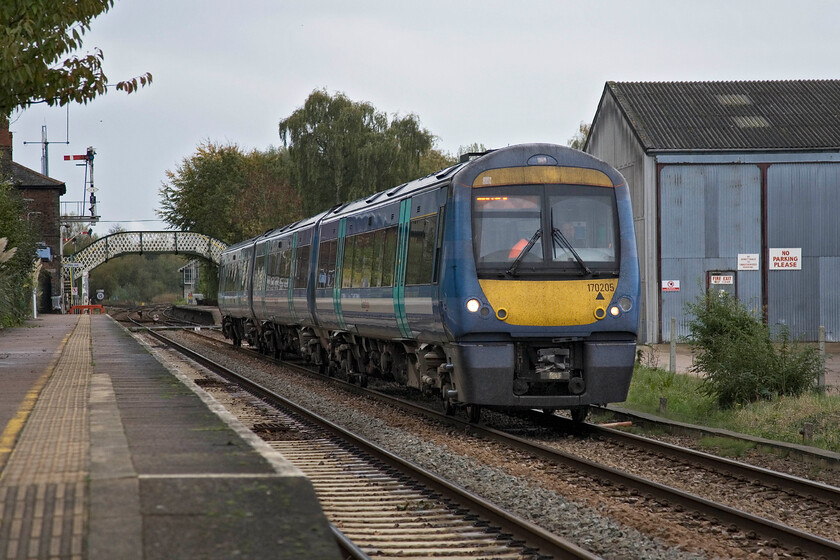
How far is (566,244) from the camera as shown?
40.9ft

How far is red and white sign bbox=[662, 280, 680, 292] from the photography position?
1241 inches

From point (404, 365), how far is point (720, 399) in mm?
4383

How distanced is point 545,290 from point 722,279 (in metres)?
20.8

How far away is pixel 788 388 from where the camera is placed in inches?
554

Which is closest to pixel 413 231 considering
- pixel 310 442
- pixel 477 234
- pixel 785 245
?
pixel 477 234

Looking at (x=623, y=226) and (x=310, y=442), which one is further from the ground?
(x=623, y=226)

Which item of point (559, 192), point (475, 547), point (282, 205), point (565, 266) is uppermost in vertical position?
point (282, 205)

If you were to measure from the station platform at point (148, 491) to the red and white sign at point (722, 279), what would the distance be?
2372 centimetres

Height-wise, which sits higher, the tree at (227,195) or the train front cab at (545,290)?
the tree at (227,195)

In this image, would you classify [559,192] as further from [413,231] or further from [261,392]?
[261,392]

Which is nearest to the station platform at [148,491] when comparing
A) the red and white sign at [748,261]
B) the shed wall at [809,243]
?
the red and white sign at [748,261]

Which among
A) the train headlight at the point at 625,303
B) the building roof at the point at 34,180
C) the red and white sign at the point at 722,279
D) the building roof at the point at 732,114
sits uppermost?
the building roof at the point at 34,180

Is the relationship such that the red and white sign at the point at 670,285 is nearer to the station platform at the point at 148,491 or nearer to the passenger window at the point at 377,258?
the passenger window at the point at 377,258

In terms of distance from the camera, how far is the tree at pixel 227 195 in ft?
211
